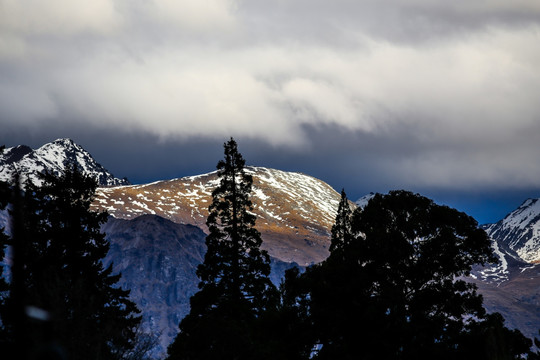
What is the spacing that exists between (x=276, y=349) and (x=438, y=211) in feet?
46.9

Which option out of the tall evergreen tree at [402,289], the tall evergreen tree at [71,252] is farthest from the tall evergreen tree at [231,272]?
the tall evergreen tree at [71,252]

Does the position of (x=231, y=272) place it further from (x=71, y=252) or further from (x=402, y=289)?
(x=402, y=289)

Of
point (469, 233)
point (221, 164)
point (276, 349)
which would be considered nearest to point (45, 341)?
point (276, 349)

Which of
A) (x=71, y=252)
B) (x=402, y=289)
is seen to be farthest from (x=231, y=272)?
(x=402, y=289)

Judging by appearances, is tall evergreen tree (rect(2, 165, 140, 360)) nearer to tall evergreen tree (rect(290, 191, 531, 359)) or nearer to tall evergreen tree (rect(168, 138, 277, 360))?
tall evergreen tree (rect(168, 138, 277, 360))

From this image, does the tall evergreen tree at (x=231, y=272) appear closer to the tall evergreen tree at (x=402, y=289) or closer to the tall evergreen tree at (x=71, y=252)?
the tall evergreen tree at (x=402, y=289)

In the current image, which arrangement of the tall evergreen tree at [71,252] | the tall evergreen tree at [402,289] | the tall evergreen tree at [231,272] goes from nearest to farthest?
the tall evergreen tree at [71,252] → the tall evergreen tree at [402,289] → the tall evergreen tree at [231,272]

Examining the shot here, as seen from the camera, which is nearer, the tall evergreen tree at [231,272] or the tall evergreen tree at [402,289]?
the tall evergreen tree at [402,289]

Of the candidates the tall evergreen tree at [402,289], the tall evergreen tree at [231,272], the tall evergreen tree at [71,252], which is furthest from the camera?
the tall evergreen tree at [231,272]

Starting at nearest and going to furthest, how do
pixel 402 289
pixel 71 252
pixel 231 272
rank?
pixel 402 289 < pixel 71 252 < pixel 231 272

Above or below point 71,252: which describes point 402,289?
below

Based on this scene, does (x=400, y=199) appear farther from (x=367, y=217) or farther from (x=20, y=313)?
(x=20, y=313)

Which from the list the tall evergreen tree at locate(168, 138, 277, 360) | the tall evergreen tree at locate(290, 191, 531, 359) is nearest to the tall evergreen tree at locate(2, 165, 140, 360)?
the tall evergreen tree at locate(168, 138, 277, 360)

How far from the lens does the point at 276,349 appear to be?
124ft
